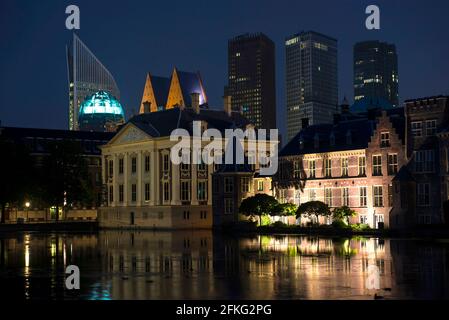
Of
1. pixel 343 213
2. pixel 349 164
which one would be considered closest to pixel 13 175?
pixel 349 164

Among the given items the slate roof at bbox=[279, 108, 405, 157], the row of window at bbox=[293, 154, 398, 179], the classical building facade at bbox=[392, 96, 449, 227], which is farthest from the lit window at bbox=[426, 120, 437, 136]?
the row of window at bbox=[293, 154, 398, 179]

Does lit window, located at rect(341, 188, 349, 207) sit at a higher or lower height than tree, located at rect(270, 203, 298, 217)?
higher

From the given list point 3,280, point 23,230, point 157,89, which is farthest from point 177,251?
point 157,89

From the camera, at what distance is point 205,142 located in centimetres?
11556

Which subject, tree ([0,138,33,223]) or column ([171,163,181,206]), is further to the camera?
column ([171,163,181,206])

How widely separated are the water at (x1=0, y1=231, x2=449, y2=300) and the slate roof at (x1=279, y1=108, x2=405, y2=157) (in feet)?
111

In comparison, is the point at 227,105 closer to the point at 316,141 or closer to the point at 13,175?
the point at 316,141

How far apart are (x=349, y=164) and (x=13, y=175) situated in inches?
1966

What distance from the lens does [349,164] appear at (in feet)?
299

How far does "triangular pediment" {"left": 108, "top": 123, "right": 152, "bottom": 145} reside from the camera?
4713 inches

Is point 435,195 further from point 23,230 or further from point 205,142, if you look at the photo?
point 23,230

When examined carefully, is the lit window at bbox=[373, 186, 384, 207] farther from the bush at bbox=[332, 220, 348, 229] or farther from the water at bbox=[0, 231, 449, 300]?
the water at bbox=[0, 231, 449, 300]

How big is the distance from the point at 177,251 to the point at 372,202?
36967 millimetres
